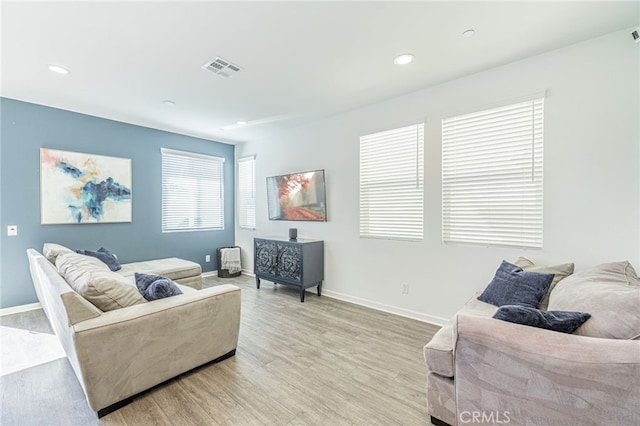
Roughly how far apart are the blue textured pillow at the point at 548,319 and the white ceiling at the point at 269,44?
1957 millimetres

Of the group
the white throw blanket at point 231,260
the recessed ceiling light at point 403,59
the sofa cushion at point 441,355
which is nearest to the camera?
the sofa cushion at point 441,355

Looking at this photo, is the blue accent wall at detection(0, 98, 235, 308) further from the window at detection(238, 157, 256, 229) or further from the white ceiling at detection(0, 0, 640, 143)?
the window at detection(238, 157, 256, 229)

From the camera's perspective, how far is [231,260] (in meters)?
5.43

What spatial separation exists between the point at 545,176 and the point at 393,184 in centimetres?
149

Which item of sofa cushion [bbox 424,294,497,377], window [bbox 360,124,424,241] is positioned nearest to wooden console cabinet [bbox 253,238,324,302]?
window [bbox 360,124,424,241]

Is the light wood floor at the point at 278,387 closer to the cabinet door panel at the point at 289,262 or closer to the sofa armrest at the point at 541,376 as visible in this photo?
the sofa armrest at the point at 541,376

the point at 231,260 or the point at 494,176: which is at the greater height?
the point at 494,176

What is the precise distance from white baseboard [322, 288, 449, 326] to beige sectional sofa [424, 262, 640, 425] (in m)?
1.58

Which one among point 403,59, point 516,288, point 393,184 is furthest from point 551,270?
point 403,59

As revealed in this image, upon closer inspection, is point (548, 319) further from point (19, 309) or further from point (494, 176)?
point (19, 309)

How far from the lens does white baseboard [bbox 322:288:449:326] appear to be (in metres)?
3.15

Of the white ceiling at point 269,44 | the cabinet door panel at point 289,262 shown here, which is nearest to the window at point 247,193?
the cabinet door panel at point 289,262
